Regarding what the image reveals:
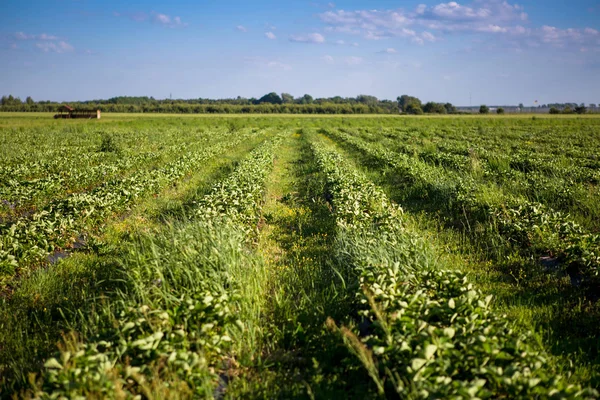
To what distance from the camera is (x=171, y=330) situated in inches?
154

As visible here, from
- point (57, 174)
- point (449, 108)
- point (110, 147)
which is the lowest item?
point (57, 174)

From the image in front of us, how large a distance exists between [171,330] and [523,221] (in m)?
6.67

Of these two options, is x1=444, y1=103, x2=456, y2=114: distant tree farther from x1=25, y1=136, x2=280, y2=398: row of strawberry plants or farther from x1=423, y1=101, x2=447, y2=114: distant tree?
x1=25, y1=136, x2=280, y2=398: row of strawberry plants

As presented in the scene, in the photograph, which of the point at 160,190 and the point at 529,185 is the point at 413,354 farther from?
the point at 160,190

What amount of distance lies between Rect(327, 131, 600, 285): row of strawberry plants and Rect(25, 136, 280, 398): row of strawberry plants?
4.73 m

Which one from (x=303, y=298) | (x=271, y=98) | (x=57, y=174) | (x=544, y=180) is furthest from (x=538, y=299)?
(x=271, y=98)

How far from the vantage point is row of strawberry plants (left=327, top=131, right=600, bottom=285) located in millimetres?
6152

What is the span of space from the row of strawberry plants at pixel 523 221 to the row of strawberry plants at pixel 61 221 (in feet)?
26.5

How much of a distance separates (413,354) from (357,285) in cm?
171

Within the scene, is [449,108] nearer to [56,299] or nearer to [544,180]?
[544,180]

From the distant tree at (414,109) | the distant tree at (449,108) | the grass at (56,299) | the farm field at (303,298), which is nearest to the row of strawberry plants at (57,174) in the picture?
the farm field at (303,298)

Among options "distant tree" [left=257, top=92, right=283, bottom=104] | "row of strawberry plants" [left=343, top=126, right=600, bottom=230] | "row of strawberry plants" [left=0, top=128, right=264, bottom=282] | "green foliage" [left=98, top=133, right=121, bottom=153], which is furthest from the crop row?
"distant tree" [left=257, top=92, right=283, bottom=104]

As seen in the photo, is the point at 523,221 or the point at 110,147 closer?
the point at 523,221

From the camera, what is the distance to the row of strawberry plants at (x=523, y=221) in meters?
6.15
